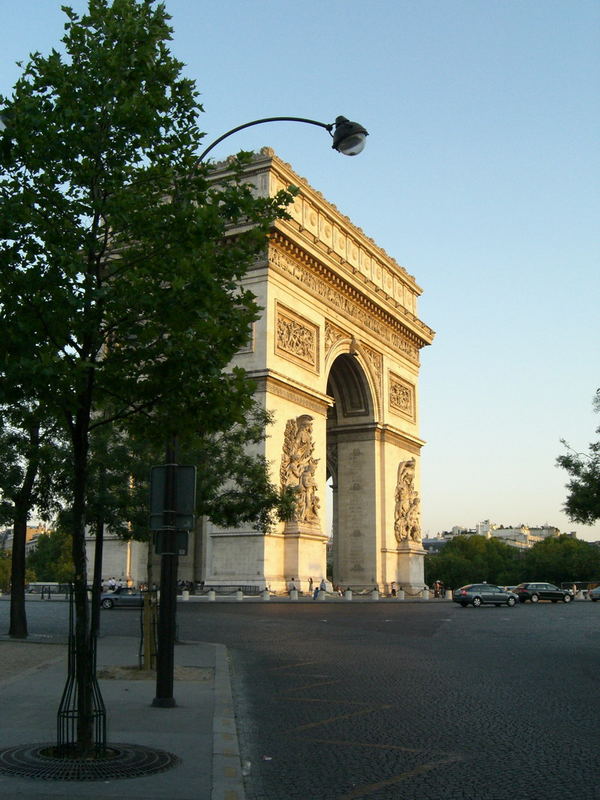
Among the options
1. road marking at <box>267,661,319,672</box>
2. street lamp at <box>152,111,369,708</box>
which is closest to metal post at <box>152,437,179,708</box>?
street lamp at <box>152,111,369,708</box>

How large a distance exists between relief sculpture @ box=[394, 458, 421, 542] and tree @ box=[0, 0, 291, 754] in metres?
44.2

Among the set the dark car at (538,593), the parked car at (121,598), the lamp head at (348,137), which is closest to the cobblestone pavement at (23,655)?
the lamp head at (348,137)

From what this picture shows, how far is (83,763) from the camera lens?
281 inches

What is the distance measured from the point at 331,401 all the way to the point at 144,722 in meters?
36.5

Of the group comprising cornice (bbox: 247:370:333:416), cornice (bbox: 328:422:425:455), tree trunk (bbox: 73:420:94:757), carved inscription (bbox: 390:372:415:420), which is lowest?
tree trunk (bbox: 73:420:94:757)

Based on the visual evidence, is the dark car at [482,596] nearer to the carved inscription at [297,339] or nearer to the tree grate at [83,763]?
the carved inscription at [297,339]

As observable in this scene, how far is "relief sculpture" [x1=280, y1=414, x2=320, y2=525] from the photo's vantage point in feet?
136

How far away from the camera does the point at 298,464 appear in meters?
42.3

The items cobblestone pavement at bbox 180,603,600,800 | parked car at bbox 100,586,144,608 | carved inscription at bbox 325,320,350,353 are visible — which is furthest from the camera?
carved inscription at bbox 325,320,350,353

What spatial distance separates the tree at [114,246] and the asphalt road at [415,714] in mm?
2597

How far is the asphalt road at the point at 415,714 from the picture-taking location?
7.04 meters

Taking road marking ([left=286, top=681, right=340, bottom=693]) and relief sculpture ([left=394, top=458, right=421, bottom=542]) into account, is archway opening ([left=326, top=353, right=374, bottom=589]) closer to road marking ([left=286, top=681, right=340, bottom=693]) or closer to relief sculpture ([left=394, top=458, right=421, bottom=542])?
relief sculpture ([left=394, top=458, right=421, bottom=542])

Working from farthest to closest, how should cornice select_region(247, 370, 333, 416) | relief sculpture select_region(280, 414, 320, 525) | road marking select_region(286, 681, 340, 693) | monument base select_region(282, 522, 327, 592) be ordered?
relief sculpture select_region(280, 414, 320, 525)
monument base select_region(282, 522, 327, 592)
cornice select_region(247, 370, 333, 416)
road marking select_region(286, 681, 340, 693)

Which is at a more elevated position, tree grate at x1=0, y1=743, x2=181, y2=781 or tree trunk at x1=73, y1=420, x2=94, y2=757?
tree trunk at x1=73, y1=420, x2=94, y2=757
